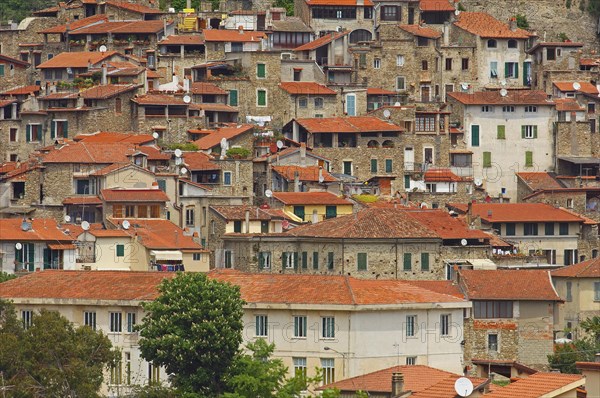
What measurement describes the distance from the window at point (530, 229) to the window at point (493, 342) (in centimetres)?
1545

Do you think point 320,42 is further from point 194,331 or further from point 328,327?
point 194,331

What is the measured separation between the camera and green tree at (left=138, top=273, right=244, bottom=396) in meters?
67.6

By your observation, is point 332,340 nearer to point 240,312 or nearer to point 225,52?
point 240,312

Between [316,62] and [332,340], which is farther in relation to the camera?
[316,62]

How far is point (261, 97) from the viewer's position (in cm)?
11619

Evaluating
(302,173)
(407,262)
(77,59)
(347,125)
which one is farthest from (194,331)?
(77,59)

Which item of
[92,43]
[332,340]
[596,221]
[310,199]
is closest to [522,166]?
[596,221]

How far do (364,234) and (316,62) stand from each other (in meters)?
32.8

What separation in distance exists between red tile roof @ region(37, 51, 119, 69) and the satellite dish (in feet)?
214

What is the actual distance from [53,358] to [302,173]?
40.8m

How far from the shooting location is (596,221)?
106 meters

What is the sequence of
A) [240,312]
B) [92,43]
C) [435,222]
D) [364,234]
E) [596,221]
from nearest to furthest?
1. [240,312]
2. [364,234]
3. [435,222]
4. [596,221]
5. [92,43]

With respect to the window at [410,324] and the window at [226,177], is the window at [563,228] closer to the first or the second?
the window at [226,177]

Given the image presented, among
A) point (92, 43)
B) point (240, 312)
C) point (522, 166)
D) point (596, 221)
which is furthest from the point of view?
point (92, 43)
